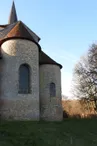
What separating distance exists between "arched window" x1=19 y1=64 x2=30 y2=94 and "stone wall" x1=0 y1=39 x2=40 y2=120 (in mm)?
331

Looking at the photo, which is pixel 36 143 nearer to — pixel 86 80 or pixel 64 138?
pixel 64 138

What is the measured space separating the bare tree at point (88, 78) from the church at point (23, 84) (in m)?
11.8

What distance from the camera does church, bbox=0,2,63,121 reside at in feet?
74.8

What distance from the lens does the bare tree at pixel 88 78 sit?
1484 inches

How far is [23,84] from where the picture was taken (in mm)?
23891

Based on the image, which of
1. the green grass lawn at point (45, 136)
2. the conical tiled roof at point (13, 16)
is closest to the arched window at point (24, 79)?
the green grass lawn at point (45, 136)

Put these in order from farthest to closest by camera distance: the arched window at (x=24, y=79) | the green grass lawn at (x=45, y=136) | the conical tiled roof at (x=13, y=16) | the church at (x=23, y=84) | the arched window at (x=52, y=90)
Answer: the conical tiled roof at (x=13, y=16) → the arched window at (x=52, y=90) → the arched window at (x=24, y=79) → the church at (x=23, y=84) → the green grass lawn at (x=45, y=136)

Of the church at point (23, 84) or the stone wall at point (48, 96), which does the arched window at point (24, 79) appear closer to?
the church at point (23, 84)

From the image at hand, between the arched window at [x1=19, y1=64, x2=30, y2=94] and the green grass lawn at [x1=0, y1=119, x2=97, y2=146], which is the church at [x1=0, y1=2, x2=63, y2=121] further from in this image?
the green grass lawn at [x1=0, y1=119, x2=97, y2=146]

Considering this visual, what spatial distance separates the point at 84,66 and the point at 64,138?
2404 centimetres

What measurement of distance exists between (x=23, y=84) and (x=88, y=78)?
1653 centimetres

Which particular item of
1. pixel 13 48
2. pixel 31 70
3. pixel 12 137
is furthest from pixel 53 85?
pixel 12 137

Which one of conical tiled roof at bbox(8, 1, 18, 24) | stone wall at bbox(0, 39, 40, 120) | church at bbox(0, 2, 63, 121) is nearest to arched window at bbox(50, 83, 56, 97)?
church at bbox(0, 2, 63, 121)

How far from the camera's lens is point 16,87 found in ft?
76.0
